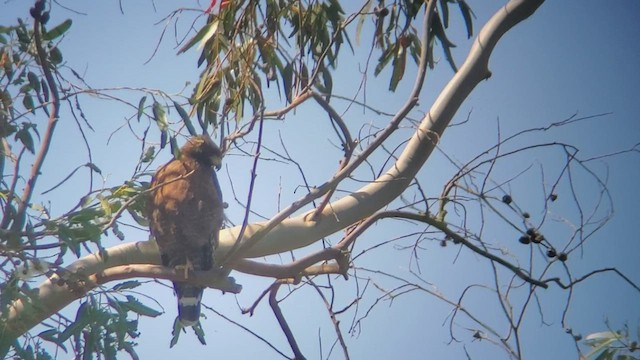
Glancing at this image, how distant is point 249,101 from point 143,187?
740mm

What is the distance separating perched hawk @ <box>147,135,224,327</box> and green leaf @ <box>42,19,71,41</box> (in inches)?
27.9

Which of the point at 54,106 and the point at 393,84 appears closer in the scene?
the point at 54,106

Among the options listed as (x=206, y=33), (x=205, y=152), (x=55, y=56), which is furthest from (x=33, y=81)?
(x=205, y=152)

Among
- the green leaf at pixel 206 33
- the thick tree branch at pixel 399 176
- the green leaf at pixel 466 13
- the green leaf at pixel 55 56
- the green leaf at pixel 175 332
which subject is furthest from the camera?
the green leaf at pixel 466 13

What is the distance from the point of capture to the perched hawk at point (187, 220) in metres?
2.87

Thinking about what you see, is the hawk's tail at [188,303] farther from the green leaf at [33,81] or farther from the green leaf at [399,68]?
the green leaf at [399,68]

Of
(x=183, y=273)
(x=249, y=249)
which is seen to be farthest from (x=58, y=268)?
(x=249, y=249)

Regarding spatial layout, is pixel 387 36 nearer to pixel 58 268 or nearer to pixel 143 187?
pixel 143 187

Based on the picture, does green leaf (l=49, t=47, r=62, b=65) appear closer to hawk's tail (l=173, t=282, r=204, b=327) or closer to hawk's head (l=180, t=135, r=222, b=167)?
hawk's head (l=180, t=135, r=222, b=167)

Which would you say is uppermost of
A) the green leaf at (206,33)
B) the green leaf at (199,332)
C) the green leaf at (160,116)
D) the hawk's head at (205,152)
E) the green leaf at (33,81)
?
the green leaf at (206,33)

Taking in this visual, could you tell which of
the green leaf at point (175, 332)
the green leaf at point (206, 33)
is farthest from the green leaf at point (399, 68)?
the green leaf at point (175, 332)

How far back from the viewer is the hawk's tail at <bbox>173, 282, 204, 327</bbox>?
2859 mm

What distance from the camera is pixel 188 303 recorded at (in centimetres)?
287

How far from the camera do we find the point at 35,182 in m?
2.26
